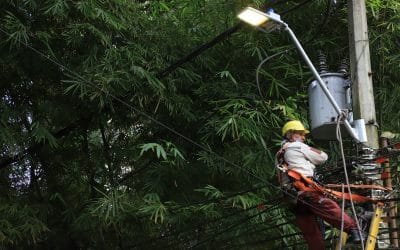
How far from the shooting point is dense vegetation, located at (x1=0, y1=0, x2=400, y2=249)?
211 inches

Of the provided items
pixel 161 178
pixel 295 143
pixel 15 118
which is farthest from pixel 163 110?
pixel 295 143

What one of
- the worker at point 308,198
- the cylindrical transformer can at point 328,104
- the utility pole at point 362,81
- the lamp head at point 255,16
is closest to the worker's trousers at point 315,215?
the worker at point 308,198

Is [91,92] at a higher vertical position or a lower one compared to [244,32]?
lower

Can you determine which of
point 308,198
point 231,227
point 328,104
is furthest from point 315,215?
point 231,227

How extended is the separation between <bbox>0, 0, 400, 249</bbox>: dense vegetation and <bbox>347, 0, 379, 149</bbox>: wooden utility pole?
16.0 inches

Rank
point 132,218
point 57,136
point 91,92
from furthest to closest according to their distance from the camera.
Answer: point 57,136 → point 132,218 → point 91,92

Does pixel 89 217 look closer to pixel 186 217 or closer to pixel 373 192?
pixel 186 217

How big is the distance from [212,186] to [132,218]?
0.83m

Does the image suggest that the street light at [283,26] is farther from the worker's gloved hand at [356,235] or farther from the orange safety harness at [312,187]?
the worker's gloved hand at [356,235]

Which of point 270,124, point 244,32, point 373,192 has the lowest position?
point 373,192

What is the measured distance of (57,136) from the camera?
20.3ft

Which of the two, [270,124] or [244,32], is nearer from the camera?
[270,124]

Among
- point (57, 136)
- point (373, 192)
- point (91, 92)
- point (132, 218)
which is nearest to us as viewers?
point (373, 192)

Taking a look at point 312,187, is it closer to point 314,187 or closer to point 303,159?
point 314,187
